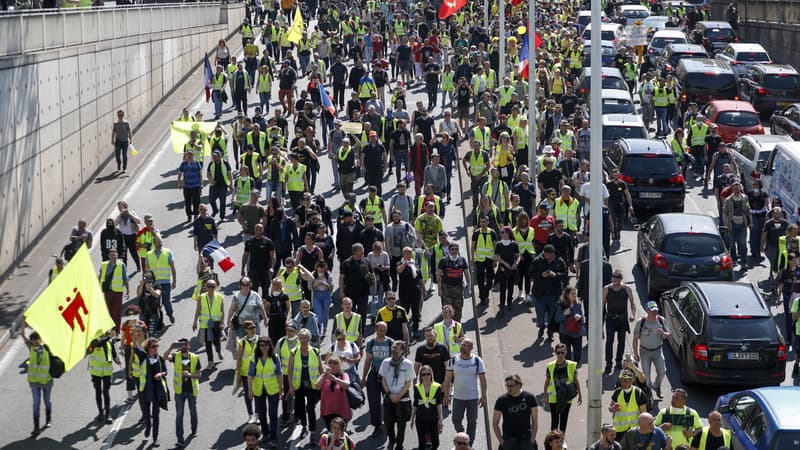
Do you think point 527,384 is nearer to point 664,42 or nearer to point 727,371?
point 727,371

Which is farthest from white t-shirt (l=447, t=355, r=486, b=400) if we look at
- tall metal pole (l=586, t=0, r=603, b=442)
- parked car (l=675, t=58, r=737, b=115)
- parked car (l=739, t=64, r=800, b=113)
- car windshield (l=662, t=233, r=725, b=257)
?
parked car (l=739, t=64, r=800, b=113)

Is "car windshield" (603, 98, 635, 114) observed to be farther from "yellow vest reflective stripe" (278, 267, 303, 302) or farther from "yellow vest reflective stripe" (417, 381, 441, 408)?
"yellow vest reflective stripe" (417, 381, 441, 408)

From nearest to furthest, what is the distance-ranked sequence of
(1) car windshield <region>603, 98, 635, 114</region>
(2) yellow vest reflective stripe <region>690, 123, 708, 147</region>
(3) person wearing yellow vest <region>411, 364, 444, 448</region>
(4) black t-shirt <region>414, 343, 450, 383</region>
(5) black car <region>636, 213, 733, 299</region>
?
1. (3) person wearing yellow vest <region>411, 364, 444, 448</region>
2. (4) black t-shirt <region>414, 343, 450, 383</region>
3. (5) black car <region>636, 213, 733, 299</region>
4. (2) yellow vest reflective stripe <region>690, 123, 708, 147</region>
5. (1) car windshield <region>603, 98, 635, 114</region>

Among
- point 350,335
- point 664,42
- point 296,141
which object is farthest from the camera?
point 664,42

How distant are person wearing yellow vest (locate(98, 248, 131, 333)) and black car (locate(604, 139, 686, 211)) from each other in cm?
1074

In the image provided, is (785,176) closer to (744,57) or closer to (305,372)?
(305,372)

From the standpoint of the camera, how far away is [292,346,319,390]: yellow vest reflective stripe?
17.6m

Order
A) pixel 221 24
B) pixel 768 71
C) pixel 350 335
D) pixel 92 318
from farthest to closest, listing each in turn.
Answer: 1. pixel 221 24
2. pixel 768 71
3. pixel 350 335
4. pixel 92 318

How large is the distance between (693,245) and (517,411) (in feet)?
27.2

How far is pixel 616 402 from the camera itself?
A: 16.4 meters

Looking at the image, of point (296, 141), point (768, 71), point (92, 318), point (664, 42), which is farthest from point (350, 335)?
point (664, 42)

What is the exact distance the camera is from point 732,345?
19141 mm

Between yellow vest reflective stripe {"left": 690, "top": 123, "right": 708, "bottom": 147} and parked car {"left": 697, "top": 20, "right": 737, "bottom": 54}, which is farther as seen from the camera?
parked car {"left": 697, "top": 20, "right": 737, "bottom": 54}

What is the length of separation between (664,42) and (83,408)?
36.5 m
